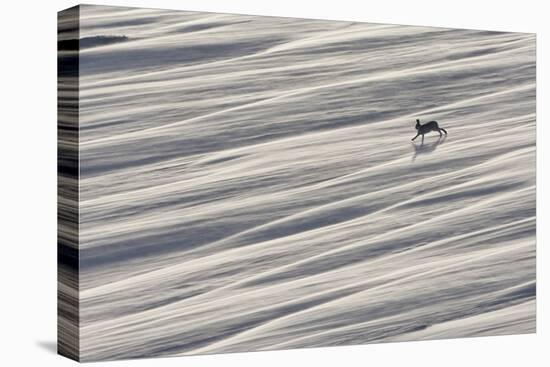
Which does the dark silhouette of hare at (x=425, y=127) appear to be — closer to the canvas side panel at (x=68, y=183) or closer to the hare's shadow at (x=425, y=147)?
the hare's shadow at (x=425, y=147)

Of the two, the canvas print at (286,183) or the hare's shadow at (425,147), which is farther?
the hare's shadow at (425,147)

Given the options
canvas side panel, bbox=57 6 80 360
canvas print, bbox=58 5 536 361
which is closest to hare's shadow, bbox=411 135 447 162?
canvas print, bbox=58 5 536 361

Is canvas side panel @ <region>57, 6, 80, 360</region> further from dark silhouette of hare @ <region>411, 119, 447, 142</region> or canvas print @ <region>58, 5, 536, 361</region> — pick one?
dark silhouette of hare @ <region>411, 119, 447, 142</region>

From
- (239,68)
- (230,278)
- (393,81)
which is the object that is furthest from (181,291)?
(393,81)

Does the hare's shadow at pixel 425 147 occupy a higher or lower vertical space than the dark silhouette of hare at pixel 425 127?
lower

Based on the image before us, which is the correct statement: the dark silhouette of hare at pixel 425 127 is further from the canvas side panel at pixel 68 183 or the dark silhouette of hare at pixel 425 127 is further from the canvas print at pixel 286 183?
the canvas side panel at pixel 68 183

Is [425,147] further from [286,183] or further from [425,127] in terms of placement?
[286,183]

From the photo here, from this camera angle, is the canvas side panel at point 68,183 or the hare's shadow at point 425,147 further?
the hare's shadow at point 425,147

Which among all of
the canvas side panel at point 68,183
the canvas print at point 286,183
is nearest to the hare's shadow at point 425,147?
the canvas print at point 286,183
